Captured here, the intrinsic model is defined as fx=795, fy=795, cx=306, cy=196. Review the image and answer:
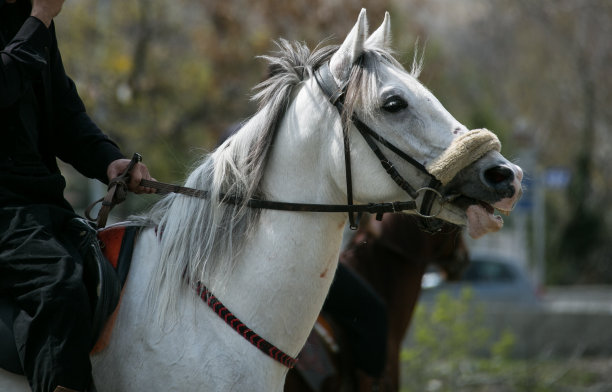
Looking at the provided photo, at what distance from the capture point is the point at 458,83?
104ft

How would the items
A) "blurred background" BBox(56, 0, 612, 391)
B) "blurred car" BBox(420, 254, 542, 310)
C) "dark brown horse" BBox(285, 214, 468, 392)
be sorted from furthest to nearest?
"blurred car" BBox(420, 254, 542, 310)
"blurred background" BBox(56, 0, 612, 391)
"dark brown horse" BBox(285, 214, 468, 392)

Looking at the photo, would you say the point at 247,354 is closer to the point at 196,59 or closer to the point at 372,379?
the point at 372,379

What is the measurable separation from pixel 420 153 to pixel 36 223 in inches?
55.3

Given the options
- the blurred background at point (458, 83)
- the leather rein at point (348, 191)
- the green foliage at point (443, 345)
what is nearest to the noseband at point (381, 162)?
the leather rein at point (348, 191)

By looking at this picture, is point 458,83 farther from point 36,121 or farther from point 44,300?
point 44,300

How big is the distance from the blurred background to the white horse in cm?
41

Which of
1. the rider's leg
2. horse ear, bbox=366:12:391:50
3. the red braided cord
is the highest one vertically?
horse ear, bbox=366:12:391:50

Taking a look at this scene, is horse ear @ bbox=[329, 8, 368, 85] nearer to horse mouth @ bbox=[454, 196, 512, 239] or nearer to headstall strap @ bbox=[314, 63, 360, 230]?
headstall strap @ bbox=[314, 63, 360, 230]

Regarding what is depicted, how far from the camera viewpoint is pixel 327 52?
326 cm

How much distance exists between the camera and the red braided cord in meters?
2.98

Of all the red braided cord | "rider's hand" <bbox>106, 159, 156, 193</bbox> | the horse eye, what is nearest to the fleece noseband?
the horse eye

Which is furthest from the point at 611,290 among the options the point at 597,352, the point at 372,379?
the point at 372,379

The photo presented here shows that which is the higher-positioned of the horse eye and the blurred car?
the blurred car

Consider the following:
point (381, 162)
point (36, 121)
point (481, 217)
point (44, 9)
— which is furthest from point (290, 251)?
point (44, 9)
